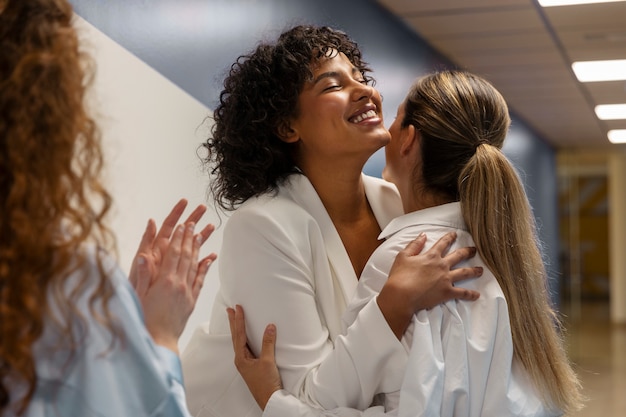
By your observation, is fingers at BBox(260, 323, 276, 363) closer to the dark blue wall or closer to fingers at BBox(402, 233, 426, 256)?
fingers at BBox(402, 233, 426, 256)

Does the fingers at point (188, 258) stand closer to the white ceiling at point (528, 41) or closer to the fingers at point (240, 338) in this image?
the fingers at point (240, 338)

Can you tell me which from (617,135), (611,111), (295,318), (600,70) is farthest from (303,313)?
(617,135)

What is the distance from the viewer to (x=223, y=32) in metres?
3.51

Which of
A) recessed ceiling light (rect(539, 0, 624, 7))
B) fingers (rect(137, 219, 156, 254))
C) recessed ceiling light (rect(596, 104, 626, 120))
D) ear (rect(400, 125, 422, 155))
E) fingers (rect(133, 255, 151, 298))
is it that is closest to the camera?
fingers (rect(133, 255, 151, 298))

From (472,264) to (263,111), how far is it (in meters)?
0.72

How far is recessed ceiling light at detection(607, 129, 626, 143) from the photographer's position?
36.2 ft

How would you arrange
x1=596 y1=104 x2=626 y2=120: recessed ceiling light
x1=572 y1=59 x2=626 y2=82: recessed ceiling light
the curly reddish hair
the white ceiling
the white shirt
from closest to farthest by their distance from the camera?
the curly reddish hair
the white shirt
the white ceiling
x1=572 y1=59 x2=626 y2=82: recessed ceiling light
x1=596 y1=104 x2=626 y2=120: recessed ceiling light

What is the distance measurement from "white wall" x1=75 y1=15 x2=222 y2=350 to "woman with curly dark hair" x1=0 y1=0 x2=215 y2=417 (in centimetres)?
102

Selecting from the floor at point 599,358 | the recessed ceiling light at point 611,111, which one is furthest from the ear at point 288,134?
the recessed ceiling light at point 611,111

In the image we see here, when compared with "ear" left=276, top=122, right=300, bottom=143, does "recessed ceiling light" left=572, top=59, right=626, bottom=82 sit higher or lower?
higher

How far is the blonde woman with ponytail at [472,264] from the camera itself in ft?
6.28

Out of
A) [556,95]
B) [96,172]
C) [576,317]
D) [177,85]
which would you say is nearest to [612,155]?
[576,317]

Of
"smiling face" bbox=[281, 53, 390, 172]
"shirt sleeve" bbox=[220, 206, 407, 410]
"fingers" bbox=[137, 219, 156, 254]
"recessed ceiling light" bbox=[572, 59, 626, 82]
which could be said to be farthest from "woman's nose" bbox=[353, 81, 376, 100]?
"recessed ceiling light" bbox=[572, 59, 626, 82]

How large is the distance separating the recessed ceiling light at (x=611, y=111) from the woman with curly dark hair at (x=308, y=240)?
711 centimetres
